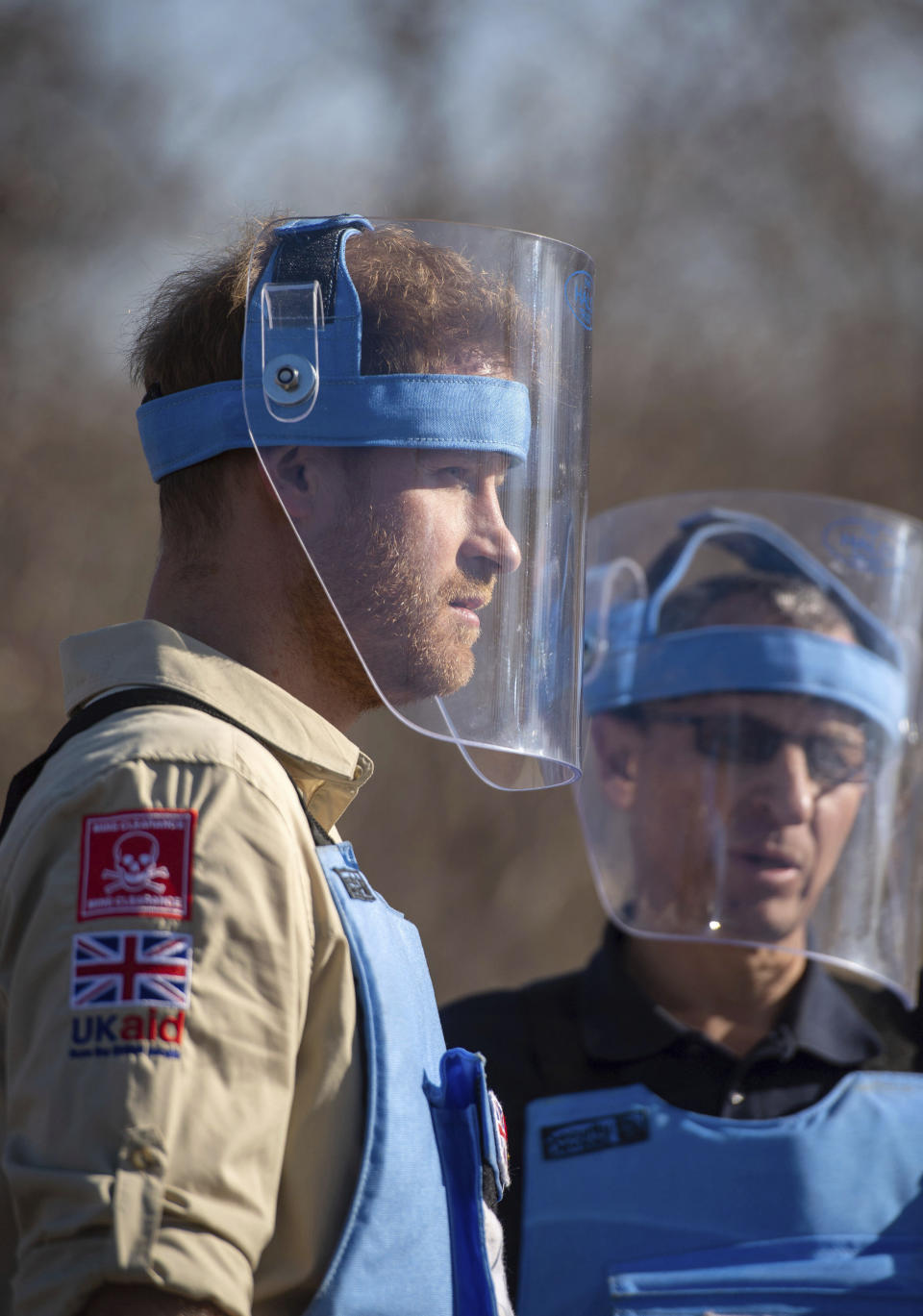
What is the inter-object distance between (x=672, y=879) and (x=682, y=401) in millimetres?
4049

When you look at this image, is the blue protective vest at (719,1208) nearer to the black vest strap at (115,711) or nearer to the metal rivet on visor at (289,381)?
the black vest strap at (115,711)

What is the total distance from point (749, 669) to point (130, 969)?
1.72 m

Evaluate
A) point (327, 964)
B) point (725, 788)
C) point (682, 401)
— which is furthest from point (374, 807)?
point (327, 964)

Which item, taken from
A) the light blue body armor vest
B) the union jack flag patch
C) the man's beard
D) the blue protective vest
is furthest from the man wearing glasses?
the union jack flag patch

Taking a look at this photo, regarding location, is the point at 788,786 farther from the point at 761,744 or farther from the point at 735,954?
the point at 735,954

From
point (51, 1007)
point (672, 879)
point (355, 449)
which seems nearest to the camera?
point (51, 1007)

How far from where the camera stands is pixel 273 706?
1.29 metres

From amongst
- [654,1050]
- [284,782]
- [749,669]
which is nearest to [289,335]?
[284,782]

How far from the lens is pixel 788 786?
8.19 feet

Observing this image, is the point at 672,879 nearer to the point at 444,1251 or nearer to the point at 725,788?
the point at 725,788

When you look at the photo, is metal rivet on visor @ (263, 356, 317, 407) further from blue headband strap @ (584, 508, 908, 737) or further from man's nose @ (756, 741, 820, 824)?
man's nose @ (756, 741, 820, 824)

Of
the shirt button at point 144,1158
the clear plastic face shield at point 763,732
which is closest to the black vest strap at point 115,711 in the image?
the shirt button at point 144,1158

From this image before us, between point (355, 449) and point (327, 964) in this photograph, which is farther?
point (355, 449)

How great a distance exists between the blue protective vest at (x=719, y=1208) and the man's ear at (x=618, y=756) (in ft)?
1.84
